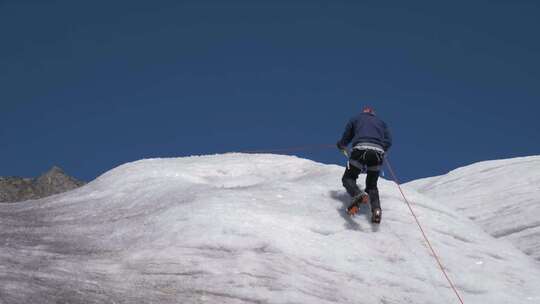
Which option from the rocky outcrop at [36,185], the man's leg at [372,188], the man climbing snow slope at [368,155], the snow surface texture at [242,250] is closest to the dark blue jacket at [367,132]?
the man climbing snow slope at [368,155]

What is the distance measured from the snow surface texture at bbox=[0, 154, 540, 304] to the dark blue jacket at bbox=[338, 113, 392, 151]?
5.21 feet

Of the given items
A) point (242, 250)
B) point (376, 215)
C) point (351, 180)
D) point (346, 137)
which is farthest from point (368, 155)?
point (242, 250)

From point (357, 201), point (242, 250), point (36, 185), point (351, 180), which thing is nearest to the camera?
point (242, 250)

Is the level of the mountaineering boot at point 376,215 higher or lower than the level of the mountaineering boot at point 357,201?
lower

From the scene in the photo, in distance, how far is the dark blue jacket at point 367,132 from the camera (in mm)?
15297

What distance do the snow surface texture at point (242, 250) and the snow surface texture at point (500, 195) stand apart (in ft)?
3.06

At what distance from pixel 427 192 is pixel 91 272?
47.9 ft

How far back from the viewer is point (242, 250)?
12094 millimetres

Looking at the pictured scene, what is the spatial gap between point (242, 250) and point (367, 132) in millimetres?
4943

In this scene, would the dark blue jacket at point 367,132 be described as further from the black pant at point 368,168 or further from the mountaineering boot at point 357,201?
the mountaineering boot at point 357,201

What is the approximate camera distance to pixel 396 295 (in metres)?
12.0

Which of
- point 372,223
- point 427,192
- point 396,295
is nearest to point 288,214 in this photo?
point 372,223

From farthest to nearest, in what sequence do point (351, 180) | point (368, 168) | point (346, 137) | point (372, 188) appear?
point (346, 137) < point (351, 180) < point (368, 168) < point (372, 188)

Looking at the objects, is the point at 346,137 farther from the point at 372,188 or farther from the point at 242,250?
the point at 242,250
